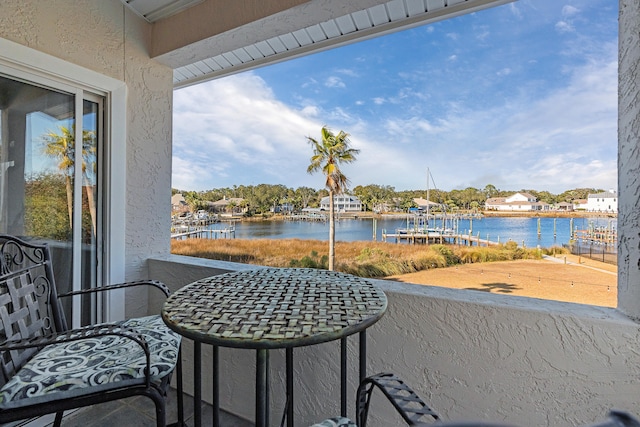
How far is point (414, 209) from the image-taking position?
15.0 ft

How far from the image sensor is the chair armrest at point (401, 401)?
2.23 feet

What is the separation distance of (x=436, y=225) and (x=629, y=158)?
412 cm

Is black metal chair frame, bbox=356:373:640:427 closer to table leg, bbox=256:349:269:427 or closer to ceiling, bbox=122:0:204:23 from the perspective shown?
table leg, bbox=256:349:269:427

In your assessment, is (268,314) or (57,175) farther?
(57,175)

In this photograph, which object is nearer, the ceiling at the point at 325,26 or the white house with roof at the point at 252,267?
the white house with roof at the point at 252,267

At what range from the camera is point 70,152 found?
175 cm

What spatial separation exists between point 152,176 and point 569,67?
6.08 metres

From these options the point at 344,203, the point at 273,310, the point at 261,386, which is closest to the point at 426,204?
the point at 344,203

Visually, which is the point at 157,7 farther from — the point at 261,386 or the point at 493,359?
the point at 493,359

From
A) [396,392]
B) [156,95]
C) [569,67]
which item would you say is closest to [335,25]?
[156,95]

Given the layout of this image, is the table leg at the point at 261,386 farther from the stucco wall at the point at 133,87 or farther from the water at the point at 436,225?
the water at the point at 436,225

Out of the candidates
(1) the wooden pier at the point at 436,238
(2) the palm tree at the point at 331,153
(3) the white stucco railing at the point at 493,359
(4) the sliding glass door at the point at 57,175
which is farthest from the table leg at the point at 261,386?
(2) the palm tree at the point at 331,153

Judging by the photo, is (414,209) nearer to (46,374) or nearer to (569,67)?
(569,67)

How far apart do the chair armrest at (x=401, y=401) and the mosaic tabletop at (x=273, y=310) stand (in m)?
0.18
